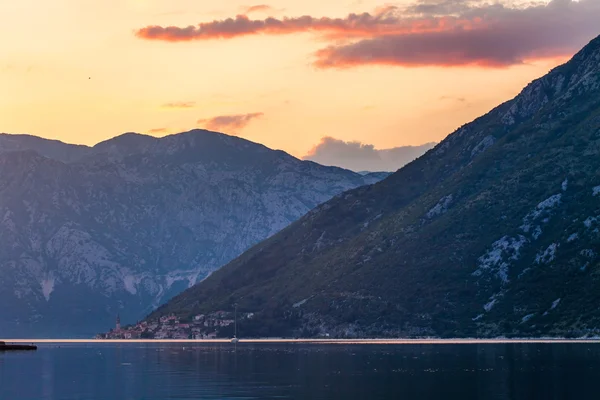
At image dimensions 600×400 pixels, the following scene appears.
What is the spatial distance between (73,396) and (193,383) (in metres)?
23.7

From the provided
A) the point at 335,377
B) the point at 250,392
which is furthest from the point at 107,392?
the point at 335,377

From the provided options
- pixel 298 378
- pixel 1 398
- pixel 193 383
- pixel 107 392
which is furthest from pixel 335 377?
pixel 1 398

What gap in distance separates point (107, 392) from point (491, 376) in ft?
198

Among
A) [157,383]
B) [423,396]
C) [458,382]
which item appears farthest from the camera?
[157,383]

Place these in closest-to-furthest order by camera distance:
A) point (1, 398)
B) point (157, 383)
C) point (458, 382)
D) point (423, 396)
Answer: point (423, 396)
point (1, 398)
point (458, 382)
point (157, 383)

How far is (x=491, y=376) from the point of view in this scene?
623 feet

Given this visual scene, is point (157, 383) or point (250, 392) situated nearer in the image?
point (250, 392)

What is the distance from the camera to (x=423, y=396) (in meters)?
155

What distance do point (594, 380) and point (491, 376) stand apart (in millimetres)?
21428

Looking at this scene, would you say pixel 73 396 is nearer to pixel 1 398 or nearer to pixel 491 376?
pixel 1 398

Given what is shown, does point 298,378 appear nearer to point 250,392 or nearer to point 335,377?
point 335,377

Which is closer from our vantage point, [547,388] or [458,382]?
[547,388]

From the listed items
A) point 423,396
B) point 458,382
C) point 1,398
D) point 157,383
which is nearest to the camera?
point 423,396

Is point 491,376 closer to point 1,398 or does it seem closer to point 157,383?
point 157,383
